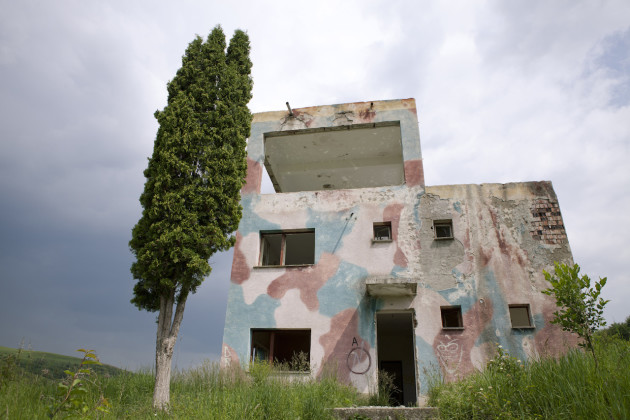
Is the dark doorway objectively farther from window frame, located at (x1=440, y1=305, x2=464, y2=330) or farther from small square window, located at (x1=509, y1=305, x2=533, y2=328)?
small square window, located at (x1=509, y1=305, x2=533, y2=328)

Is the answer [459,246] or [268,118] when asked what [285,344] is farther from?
[268,118]

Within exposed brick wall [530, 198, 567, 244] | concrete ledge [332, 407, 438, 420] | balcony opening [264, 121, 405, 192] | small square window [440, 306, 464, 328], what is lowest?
concrete ledge [332, 407, 438, 420]

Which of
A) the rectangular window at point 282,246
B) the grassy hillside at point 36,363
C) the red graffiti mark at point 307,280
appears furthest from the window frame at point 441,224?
the grassy hillside at point 36,363

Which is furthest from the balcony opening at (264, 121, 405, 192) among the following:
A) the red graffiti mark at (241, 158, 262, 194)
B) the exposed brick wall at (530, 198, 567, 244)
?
the exposed brick wall at (530, 198, 567, 244)

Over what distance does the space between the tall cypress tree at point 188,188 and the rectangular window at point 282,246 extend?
3091mm

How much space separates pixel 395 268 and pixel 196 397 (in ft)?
20.8

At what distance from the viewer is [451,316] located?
1071 centimetres

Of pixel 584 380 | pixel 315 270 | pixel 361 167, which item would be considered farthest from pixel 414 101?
pixel 584 380

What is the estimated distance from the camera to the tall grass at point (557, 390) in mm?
4246

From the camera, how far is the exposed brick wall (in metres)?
11.0

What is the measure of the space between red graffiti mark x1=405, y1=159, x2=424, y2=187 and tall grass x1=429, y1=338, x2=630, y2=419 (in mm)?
6864

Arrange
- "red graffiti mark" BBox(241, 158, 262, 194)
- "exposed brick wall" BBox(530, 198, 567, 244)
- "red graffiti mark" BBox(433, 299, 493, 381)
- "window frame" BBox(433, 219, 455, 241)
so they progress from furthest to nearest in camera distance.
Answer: "red graffiti mark" BBox(241, 158, 262, 194) < "window frame" BBox(433, 219, 455, 241) < "exposed brick wall" BBox(530, 198, 567, 244) < "red graffiti mark" BBox(433, 299, 493, 381)

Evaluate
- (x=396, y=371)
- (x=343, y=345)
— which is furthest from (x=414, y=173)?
(x=396, y=371)

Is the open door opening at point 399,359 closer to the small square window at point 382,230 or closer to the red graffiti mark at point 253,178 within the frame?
the small square window at point 382,230
